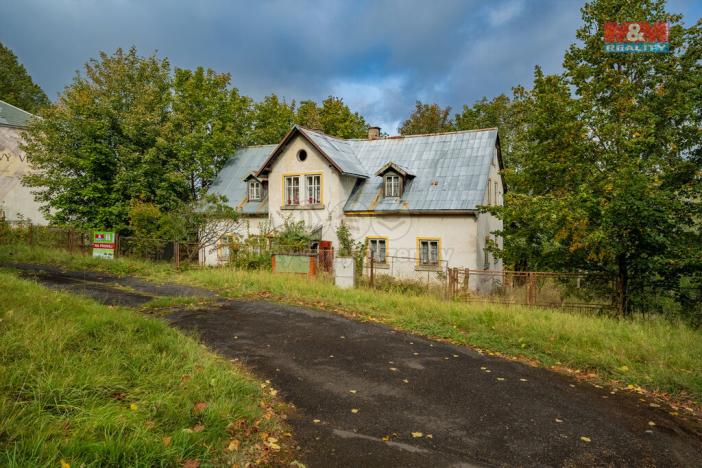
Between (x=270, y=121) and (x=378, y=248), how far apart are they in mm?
18275

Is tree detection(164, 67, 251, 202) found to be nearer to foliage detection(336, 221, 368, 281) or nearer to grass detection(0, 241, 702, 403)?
→ foliage detection(336, 221, 368, 281)

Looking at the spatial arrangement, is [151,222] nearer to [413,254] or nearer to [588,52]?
[413,254]

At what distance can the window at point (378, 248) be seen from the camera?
20.0 metres

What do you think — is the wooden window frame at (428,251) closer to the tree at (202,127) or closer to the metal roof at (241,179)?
the metal roof at (241,179)

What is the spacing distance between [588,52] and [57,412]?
74.4 ft

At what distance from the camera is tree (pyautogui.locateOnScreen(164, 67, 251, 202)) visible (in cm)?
2406

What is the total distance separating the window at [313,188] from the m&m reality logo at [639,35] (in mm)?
14367

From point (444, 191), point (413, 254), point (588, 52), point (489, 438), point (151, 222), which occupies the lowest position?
point (489, 438)

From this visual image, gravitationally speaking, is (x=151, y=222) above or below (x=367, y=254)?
above

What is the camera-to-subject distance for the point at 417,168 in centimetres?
2128

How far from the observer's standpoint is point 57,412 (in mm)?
4023

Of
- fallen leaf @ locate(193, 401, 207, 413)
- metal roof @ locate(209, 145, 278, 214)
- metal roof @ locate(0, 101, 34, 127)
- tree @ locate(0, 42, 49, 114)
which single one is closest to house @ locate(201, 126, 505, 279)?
metal roof @ locate(209, 145, 278, 214)

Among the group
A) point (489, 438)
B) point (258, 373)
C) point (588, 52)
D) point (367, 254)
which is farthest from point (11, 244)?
point (588, 52)

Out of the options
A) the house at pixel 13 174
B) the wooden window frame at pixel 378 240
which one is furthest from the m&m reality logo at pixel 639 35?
the house at pixel 13 174
